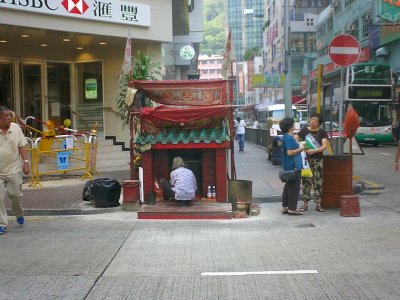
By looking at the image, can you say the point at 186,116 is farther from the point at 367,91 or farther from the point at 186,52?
the point at 367,91

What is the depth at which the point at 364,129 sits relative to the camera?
27766mm

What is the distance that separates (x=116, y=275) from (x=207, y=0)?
10426cm

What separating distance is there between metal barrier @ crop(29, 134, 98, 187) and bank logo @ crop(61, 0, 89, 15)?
370 centimetres

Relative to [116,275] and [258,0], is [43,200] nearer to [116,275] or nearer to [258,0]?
[116,275]

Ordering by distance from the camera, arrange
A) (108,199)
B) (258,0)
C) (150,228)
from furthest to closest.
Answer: (258,0) → (108,199) → (150,228)

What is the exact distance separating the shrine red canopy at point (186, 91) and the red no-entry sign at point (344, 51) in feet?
8.36

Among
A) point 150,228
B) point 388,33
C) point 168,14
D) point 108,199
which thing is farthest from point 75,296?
point 388,33

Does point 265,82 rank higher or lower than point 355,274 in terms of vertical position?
higher

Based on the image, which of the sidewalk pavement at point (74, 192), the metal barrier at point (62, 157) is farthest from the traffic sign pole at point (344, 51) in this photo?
the metal barrier at point (62, 157)

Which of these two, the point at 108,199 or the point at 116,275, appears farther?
the point at 108,199

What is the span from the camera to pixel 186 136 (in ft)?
33.5

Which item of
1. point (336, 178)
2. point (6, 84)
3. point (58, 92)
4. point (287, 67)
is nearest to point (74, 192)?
point (336, 178)

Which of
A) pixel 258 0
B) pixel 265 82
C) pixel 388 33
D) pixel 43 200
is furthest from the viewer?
pixel 258 0

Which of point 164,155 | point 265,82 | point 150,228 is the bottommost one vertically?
point 150,228
